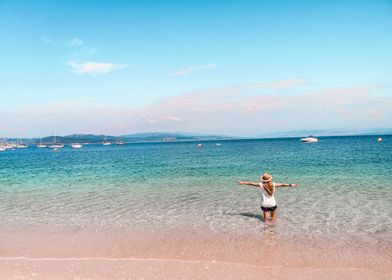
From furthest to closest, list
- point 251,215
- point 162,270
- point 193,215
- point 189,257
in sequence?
1. point 193,215
2. point 251,215
3. point 189,257
4. point 162,270

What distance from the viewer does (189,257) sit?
33.1 ft

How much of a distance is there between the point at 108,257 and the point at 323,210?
10159 mm

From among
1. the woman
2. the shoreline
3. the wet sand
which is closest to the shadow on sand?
the woman

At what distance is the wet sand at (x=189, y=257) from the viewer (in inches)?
344

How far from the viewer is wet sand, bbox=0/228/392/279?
875cm

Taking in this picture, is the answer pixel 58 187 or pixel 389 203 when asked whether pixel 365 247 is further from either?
pixel 58 187

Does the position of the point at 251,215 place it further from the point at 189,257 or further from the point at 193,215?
the point at 189,257

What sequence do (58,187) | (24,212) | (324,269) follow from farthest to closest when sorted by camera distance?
(58,187), (24,212), (324,269)

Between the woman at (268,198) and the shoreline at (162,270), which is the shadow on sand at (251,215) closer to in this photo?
the woman at (268,198)

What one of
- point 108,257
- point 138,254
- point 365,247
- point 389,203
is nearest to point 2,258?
point 108,257

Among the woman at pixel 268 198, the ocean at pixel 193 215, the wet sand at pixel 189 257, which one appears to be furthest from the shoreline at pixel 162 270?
the woman at pixel 268 198

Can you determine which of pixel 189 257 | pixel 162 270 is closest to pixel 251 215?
pixel 189 257

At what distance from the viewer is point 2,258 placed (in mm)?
10461

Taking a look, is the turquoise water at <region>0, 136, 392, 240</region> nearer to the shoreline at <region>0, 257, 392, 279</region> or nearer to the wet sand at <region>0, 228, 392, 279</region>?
the wet sand at <region>0, 228, 392, 279</region>
